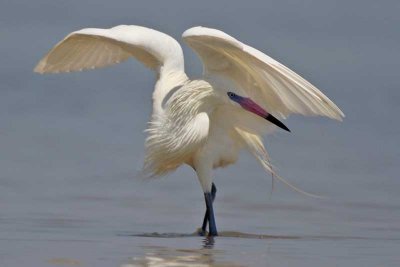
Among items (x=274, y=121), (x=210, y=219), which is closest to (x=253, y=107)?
(x=274, y=121)

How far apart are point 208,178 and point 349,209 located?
266 centimetres

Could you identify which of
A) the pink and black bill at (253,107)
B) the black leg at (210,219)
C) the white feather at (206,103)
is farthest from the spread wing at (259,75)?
the black leg at (210,219)

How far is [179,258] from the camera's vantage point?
457 inches

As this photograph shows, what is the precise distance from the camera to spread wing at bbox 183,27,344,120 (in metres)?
13.3

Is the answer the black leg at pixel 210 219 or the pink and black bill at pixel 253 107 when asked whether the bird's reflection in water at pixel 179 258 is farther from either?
the pink and black bill at pixel 253 107

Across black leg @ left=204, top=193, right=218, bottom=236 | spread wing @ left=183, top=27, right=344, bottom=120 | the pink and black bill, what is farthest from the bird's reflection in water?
the pink and black bill

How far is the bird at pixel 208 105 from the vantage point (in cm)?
1379

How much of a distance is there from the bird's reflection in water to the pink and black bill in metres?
1.80

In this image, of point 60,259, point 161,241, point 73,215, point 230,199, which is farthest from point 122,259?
point 230,199

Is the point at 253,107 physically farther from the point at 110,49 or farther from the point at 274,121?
the point at 110,49

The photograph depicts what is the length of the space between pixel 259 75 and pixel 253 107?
0.34m

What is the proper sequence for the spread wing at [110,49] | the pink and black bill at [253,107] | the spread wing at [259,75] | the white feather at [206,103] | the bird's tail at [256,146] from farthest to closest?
the bird's tail at [256,146]
the spread wing at [110,49]
the pink and black bill at [253,107]
the white feather at [206,103]
the spread wing at [259,75]

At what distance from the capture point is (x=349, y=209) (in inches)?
654

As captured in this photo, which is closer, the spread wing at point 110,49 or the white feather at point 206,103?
the white feather at point 206,103
